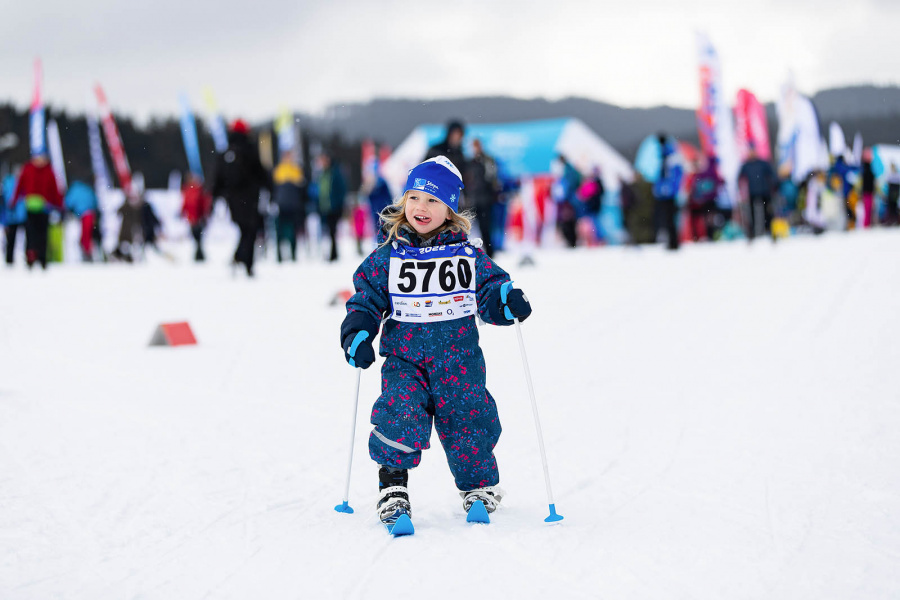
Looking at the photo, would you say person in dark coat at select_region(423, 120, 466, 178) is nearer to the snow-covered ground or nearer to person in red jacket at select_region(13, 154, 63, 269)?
the snow-covered ground

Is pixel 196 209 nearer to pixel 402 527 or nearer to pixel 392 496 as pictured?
pixel 392 496

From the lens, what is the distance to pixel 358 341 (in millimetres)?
2561

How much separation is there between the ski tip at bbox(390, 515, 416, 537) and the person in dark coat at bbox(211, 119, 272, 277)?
25.7 feet

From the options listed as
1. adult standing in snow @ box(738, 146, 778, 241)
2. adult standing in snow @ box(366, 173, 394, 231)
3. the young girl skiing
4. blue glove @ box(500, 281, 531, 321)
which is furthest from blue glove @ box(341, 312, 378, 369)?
adult standing in snow @ box(738, 146, 778, 241)

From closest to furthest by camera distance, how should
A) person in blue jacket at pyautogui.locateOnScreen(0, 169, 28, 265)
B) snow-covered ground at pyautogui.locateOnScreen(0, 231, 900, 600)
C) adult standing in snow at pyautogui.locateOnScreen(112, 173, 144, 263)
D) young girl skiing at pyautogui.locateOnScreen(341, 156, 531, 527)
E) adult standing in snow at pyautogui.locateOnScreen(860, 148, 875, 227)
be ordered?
snow-covered ground at pyautogui.locateOnScreen(0, 231, 900, 600), young girl skiing at pyautogui.locateOnScreen(341, 156, 531, 527), person in blue jacket at pyautogui.locateOnScreen(0, 169, 28, 265), adult standing in snow at pyautogui.locateOnScreen(112, 173, 144, 263), adult standing in snow at pyautogui.locateOnScreen(860, 148, 875, 227)

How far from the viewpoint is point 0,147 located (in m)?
32.7

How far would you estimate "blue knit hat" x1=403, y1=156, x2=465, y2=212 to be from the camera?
2674 mm

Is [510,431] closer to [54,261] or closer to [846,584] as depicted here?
[846,584]

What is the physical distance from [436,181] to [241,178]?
25.0 feet

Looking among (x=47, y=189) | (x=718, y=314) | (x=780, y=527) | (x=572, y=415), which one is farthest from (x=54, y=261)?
(x=780, y=527)

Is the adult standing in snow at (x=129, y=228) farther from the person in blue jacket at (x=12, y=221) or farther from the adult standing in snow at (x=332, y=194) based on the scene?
the adult standing in snow at (x=332, y=194)

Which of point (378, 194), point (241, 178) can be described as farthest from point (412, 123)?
point (241, 178)

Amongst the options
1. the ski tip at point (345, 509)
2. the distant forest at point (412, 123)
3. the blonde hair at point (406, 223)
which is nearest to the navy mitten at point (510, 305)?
the blonde hair at point (406, 223)

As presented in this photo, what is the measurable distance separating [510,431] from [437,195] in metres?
1.52
